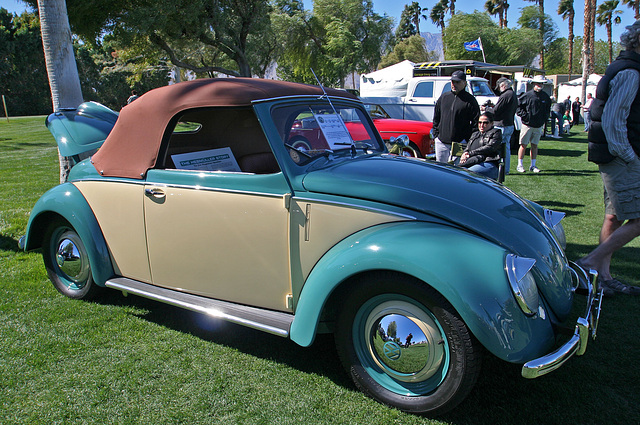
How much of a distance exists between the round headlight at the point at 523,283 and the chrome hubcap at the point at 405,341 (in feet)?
1.38

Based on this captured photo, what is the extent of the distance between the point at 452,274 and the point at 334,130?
1.44 metres

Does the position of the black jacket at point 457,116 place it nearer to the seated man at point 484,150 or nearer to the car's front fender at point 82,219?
the seated man at point 484,150

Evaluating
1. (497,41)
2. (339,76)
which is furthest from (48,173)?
(497,41)

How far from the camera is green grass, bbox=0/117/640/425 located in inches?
93.1

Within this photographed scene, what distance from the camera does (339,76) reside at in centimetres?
4391

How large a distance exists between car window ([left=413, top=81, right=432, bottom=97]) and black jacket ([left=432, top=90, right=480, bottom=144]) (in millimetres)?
7286

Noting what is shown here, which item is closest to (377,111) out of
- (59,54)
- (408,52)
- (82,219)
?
(59,54)

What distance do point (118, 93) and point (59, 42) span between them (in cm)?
4213

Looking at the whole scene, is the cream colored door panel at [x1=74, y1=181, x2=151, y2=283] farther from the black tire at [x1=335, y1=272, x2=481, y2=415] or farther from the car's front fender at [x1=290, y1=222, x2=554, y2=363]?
the black tire at [x1=335, y1=272, x2=481, y2=415]

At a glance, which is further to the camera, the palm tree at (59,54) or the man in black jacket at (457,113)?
the man in black jacket at (457,113)

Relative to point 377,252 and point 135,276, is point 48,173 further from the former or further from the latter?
point 377,252

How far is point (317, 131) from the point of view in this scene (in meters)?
3.09

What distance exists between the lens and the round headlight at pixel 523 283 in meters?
2.05

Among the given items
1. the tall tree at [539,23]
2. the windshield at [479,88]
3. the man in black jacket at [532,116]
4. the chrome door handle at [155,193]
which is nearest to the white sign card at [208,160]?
the chrome door handle at [155,193]
